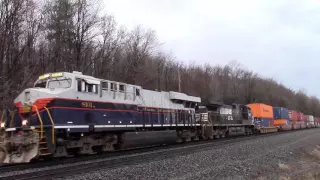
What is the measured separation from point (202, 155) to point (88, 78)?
19.5 ft

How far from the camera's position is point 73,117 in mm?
13367

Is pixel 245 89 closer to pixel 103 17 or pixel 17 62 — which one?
pixel 103 17

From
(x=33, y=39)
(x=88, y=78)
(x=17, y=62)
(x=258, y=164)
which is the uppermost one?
(x=33, y=39)

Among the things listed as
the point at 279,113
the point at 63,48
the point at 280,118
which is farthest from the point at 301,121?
the point at 63,48

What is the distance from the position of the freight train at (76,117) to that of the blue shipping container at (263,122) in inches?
698

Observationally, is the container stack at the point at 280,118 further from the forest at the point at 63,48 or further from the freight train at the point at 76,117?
the freight train at the point at 76,117

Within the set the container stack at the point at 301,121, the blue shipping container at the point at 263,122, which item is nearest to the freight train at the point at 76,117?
the blue shipping container at the point at 263,122

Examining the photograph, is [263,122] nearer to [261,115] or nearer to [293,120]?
[261,115]

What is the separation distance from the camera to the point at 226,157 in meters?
14.2

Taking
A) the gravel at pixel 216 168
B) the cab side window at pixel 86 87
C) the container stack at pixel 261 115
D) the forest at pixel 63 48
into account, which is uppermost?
the forest at pixel 63 48

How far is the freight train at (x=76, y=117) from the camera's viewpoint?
11.9 meters

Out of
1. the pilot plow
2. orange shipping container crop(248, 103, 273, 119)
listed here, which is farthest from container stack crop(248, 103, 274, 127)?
the pilot plow

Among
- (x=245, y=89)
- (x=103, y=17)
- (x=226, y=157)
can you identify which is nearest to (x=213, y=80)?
(x=245, y=89)

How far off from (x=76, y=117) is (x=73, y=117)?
165 millimetres
